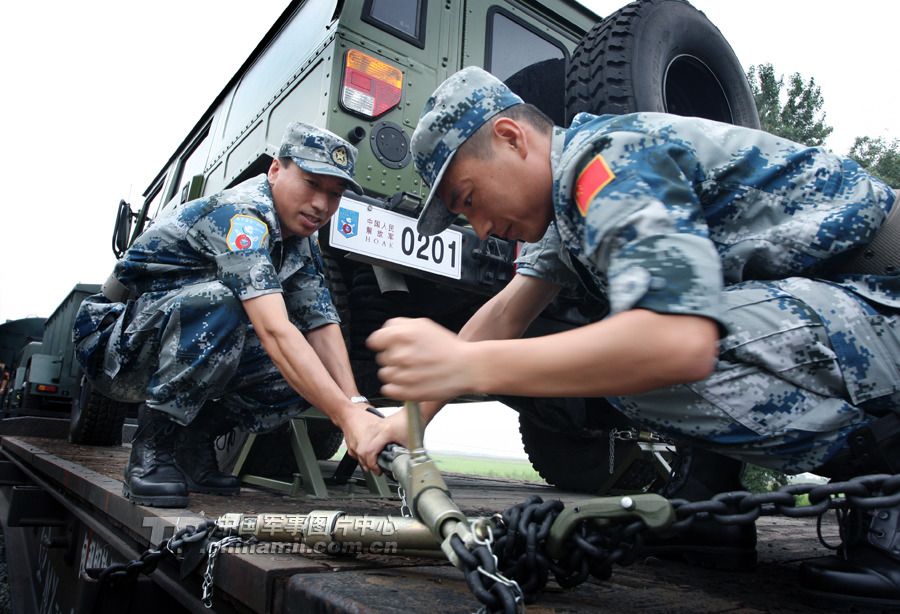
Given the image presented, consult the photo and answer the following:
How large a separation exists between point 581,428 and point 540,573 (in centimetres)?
200

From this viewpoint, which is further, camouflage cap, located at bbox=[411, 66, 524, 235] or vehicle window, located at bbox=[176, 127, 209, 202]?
vehicle window, located at bbox=[176, 127, 209, 202]

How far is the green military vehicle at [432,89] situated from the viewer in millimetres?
2406

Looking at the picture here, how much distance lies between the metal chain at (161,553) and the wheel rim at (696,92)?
2.77 metres

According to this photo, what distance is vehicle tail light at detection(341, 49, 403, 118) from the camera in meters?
2.54

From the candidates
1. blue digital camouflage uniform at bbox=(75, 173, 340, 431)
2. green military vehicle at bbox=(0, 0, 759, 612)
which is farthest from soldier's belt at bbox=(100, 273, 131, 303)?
green military vehicle at bbox=(0, 0, 759, 612)

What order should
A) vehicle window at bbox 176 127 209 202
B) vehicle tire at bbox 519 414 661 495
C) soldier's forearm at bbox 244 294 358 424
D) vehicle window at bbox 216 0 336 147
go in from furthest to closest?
vehicle window at bbox 176 127 209 202
vehicle tire at bbox 519 414 661 495
vehicle window at bbox 216 0 336 147
soldier's forearm at bbox 244 294 358 424

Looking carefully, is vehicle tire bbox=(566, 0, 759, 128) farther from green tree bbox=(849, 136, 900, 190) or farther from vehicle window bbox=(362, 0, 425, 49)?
green tree bbox=(849, 136, 900, 190)

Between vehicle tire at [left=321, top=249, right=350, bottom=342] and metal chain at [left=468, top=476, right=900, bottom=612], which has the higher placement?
vehicle tire at [left=321, top=249, right=350, bottom=342]

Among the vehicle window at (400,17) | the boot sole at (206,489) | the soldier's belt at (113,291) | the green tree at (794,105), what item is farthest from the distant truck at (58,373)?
the green tree at (794,105)

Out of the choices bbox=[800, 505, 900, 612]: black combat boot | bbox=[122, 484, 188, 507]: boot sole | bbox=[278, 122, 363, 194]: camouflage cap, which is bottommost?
bbox=[122, 484, 188, 507]: boot sole

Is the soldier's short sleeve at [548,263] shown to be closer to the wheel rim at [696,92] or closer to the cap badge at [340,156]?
the cap badge at [340,156]

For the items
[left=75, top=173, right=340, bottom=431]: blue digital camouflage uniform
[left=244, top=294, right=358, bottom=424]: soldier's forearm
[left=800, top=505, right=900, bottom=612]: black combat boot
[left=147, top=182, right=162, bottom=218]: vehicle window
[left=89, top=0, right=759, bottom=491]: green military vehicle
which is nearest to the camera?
[left=800, top=505, right=900, bottom=612]: black combat boot

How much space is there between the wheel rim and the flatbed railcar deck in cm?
196

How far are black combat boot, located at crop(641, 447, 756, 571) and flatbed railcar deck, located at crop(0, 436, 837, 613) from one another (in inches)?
1.3
